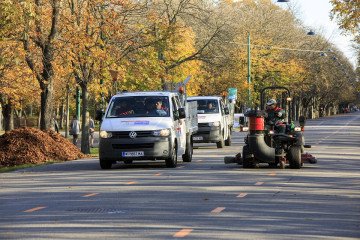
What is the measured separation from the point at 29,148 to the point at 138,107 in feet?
17.1

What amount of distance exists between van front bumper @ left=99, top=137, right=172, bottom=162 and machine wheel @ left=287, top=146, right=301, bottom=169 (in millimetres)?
3120

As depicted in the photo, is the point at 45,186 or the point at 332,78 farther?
the point at 332,78

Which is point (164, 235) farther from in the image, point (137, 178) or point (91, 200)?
point (137, 178)

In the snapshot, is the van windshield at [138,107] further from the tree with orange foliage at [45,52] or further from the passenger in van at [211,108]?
the passenger in van at [211,108]

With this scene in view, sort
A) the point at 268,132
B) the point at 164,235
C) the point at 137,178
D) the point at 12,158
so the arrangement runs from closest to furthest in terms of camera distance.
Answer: the point at 164,235 < the point at 137,178 < the point at 268,132 < the point at 12,158

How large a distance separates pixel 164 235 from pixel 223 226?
0.99 meters

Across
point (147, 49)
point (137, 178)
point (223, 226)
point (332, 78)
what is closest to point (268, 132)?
point (137, 178)

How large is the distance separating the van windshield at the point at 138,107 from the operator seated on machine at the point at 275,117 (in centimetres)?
271

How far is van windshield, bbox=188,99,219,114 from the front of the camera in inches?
1222

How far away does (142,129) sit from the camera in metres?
19.0

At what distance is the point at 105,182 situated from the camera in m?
15.7

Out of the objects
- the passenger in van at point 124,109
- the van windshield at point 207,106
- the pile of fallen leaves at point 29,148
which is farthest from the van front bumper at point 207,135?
the passenger in van at point 124,109

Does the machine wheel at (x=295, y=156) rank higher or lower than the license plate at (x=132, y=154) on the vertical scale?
lower

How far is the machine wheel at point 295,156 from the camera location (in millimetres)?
18484
